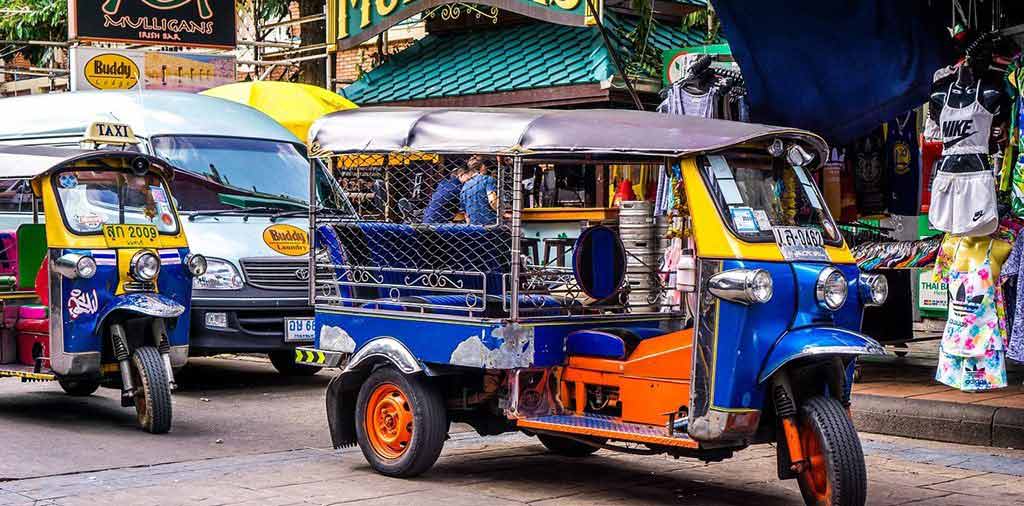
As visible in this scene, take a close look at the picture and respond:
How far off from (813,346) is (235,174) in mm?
6564

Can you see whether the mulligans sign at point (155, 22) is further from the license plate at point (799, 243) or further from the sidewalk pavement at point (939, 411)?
the license plate at point (799, 243)

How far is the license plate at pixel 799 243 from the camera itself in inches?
243

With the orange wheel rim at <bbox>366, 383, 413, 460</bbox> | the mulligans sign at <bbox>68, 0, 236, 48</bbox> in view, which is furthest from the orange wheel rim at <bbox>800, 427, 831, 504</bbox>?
the mulligans sign at <bbox>68, 0, 236, 48</bbox>

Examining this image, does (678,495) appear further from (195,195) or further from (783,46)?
(195,195)

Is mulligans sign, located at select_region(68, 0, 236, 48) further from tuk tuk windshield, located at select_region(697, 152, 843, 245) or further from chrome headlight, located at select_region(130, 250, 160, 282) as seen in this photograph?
tuk tuk windshield, located at select_region(697, 152, 843, 245)

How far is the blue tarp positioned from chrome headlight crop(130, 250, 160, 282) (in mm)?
4195

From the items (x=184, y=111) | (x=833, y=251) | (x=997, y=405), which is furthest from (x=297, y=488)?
(x=184, y=111)

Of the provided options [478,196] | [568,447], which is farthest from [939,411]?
[478,196]

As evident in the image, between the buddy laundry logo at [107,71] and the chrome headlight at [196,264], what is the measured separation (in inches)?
367

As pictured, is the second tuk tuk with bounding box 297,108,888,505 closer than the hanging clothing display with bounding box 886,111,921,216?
Yes

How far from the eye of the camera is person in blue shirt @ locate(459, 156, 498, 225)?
802 centimetres

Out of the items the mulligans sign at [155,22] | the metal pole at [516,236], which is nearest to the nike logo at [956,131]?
the metal pole at [516,236]

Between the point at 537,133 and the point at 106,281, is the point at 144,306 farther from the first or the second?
the point at 537,133

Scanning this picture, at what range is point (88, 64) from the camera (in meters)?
17.6
